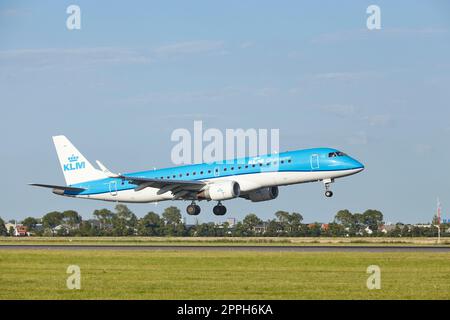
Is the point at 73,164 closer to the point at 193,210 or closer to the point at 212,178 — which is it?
the point at 193,210

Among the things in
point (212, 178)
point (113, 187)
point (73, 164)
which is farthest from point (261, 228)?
point (212, 178)

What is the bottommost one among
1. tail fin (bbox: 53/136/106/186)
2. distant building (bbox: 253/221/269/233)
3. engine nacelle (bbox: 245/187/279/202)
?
distant building (bbox: 253/221/269/233)

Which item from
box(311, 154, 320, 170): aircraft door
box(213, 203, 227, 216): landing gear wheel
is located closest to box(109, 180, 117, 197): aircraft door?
box(213, 203, 227, 216): landing gear wheel

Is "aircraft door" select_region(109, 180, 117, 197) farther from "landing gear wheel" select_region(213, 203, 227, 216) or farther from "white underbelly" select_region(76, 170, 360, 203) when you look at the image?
"landing gear wheel" select_region(213, 203, 227, 216)

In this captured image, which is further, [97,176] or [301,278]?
[97,176]

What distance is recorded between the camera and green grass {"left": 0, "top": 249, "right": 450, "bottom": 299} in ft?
100

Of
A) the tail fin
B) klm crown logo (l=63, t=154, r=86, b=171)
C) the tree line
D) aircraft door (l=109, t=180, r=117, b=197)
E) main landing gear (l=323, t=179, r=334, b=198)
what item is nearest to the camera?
main landing gear (l=323, t=179, r=334, b=198)

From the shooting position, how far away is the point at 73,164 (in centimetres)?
8100

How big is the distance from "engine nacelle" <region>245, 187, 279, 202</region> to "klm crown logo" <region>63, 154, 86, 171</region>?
1589cm

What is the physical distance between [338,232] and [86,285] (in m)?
69.0

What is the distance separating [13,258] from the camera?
155ft

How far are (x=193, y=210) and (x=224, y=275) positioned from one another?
38.1 m
